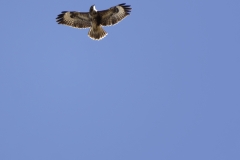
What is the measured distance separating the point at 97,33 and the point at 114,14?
822 mm

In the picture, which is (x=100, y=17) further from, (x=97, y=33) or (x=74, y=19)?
(x=74, y=19)

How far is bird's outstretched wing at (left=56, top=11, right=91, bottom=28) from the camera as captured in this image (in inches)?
592

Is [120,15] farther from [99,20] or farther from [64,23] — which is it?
[64,23]

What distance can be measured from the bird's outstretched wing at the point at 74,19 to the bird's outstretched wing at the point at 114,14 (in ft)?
1.90

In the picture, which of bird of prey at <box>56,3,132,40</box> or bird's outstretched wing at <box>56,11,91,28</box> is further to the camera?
bird's outstretched wing at <box>56,11,91,28</box>

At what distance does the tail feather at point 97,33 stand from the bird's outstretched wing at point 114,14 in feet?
0.80

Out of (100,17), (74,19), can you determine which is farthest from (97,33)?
(74,19)

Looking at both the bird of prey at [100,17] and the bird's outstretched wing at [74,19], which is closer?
the bird of prey at [100,17]

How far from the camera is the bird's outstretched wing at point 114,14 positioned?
48.0 feet

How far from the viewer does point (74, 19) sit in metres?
15.2

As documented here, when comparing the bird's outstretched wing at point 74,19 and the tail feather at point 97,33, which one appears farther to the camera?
the bird's outstretched wing at point 74,19

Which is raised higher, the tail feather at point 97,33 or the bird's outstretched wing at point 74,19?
the bird's outstretched wing at point 74,19

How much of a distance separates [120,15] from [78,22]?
149 centimetres

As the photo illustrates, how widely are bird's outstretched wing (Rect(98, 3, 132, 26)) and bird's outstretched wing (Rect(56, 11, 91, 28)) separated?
58cm
